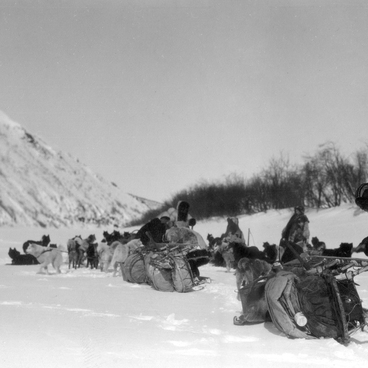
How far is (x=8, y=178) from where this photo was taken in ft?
148

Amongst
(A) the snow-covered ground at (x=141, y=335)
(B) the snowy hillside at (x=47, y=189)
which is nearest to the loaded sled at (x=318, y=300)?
(A) the snow-covered ground at (x=141, y=335)

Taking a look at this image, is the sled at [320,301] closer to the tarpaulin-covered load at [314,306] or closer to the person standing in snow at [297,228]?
the tarpaulin-covered load at [314,306]

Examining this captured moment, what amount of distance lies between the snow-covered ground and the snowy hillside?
112 ft

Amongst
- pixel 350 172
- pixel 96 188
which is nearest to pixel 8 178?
pixel 96 188

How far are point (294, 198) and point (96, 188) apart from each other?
35009 millimetres

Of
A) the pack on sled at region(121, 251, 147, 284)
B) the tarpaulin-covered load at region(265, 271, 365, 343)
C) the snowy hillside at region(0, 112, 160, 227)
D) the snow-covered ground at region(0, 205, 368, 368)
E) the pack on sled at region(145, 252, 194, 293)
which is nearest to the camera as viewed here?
the snow-covered ground at region(0, 205, 368, 368)

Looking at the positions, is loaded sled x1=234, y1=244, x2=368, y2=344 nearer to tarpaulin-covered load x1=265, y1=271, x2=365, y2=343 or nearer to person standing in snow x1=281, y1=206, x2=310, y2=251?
tarpaulin-covered load x1=265, y1=271, x2=365, y2=343

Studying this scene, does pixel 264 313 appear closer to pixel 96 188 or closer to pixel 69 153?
pixel 96 188

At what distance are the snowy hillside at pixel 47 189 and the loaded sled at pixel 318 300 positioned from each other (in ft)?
119

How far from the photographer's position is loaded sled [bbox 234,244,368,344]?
153 inches

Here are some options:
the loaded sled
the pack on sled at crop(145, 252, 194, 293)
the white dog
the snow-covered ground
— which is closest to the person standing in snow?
the snow-covered ground

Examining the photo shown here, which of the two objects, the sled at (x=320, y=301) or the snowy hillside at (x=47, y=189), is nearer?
the sled at (x=320, y=301)

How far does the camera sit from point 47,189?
4881cm

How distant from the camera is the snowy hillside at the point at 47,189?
42469mm
